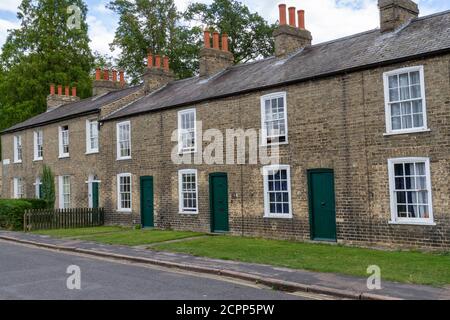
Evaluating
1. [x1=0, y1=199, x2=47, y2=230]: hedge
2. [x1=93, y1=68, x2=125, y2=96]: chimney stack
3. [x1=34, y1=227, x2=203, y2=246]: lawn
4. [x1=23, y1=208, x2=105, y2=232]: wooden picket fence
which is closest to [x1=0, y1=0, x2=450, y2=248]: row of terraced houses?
[x1=23, y1=208, x2=105, y2=232]: wooden picket fence

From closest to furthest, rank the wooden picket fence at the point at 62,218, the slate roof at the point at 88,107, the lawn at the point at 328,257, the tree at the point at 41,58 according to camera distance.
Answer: the lawn at the point at 328,257 < the wooden picket fence at the point at 62,218 < the slate roof at the point at 88,107 < the tree at the point at 41,58

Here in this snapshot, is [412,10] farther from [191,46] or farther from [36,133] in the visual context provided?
[191,46]

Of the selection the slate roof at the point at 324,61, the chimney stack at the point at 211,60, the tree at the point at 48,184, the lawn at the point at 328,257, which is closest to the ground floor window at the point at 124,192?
the slate roof at the point at 324,61

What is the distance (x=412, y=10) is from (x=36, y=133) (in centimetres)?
2297

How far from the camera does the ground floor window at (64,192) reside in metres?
27.5

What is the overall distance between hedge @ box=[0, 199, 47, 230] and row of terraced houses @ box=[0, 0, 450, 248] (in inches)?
142

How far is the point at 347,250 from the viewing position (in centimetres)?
1401

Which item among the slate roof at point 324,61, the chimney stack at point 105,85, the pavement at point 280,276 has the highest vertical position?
the chimney stack at point 105,85

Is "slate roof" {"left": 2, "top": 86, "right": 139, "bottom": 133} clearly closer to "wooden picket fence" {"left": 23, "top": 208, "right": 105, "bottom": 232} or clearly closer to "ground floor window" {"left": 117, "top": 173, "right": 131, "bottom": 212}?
"ground floor window" {"left": 117, "top": 173, "right": 131, "bottom": 212}

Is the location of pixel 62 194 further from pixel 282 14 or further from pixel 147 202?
pixel 282 14

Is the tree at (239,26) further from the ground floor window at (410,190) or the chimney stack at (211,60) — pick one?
the ground floor window at (410,190)

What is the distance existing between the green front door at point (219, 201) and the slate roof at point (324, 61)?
3.33 meters

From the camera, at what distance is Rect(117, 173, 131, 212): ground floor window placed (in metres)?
23.8
